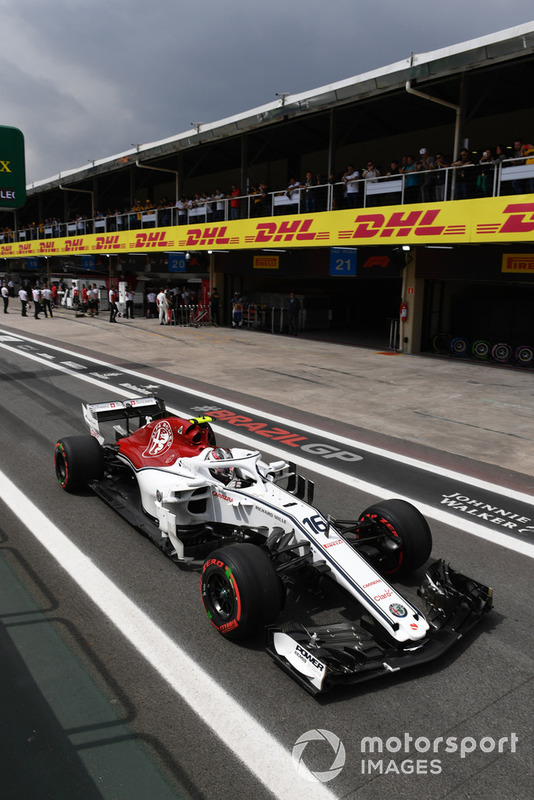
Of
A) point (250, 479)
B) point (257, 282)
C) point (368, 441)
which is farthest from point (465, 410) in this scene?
point (257, 282)

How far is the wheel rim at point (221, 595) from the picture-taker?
479 centimetres

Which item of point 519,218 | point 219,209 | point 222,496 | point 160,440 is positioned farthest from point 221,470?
point 219,209

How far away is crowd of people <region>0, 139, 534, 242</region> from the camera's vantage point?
1775 cm

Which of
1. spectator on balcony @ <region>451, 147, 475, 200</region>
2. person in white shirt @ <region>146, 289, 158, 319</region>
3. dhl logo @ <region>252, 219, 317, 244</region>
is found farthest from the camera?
person in white shirt @ <region>146, 289, 158, 319</region>

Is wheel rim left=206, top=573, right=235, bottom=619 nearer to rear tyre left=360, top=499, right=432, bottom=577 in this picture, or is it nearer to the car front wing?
the car front wing

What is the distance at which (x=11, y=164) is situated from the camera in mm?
6957

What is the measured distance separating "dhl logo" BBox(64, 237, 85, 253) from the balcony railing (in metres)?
6.13

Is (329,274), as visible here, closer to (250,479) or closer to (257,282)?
(257,282)

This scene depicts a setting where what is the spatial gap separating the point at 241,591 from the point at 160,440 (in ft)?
9.10

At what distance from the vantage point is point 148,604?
5.30m

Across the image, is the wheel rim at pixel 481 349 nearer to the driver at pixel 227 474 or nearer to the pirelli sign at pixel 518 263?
the pirelli sign at pixel 518 263

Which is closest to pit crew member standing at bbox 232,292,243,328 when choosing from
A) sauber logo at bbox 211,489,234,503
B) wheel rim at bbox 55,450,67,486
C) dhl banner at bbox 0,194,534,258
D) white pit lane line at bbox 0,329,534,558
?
dhl banner at bbox 0,194,534,258

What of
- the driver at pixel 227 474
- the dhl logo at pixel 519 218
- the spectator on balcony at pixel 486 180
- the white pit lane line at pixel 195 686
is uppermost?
the spectator on balcony at pixel 486 180

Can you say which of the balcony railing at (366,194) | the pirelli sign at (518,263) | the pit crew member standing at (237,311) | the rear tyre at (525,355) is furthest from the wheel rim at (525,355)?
the pit crew member standing at (237,311)
